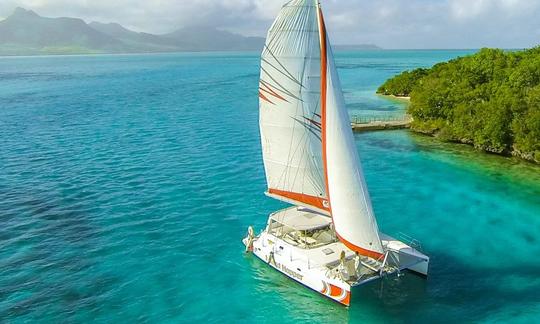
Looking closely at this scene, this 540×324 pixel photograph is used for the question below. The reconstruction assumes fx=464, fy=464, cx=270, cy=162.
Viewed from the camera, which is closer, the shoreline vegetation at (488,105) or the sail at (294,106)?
the sail at (294,106)

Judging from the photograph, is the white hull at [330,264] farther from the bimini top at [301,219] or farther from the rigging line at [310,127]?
the rigging line at [310,127]

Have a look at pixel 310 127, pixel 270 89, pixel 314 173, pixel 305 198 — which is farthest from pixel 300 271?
pixel 270 89

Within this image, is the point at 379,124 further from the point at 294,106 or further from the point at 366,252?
the point at 366,252

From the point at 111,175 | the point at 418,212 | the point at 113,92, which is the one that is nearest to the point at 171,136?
the point at 111,175

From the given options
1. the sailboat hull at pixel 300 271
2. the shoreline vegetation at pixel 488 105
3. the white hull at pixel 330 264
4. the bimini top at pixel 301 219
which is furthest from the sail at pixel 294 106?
the shoreline vegetation at pixel 488 105

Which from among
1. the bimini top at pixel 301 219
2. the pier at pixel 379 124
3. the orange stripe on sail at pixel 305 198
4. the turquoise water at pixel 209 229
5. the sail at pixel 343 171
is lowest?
the turquoise water at pixel 209 229

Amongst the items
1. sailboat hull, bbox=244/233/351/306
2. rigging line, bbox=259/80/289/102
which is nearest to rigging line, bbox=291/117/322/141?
rigging line, bbox=259/80/289/102

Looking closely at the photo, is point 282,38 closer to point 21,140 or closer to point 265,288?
point 265,288

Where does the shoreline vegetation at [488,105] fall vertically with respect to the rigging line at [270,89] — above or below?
below
